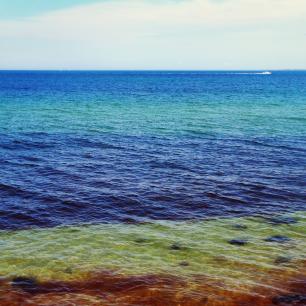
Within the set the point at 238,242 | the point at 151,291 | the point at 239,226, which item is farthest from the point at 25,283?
the point at 239,226

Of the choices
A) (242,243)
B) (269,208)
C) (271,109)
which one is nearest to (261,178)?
(269,208)

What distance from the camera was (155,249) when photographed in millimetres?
18297

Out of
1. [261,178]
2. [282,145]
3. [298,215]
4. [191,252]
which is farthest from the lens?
[282,145]

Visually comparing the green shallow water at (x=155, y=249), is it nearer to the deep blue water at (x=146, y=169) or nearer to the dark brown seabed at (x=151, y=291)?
the dark brown seabed at (x=151, y=291)

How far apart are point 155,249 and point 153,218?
387 centimetres

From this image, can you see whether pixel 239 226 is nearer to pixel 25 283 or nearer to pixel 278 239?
pixel 278 239

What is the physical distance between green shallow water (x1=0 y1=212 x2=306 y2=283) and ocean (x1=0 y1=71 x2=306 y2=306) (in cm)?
5

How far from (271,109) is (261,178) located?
1764 inches

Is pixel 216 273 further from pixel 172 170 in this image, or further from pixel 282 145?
pixel 282 145

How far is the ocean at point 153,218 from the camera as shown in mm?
15133

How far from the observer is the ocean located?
15.1 m

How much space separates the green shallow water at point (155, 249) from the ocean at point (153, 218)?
0.17 feet

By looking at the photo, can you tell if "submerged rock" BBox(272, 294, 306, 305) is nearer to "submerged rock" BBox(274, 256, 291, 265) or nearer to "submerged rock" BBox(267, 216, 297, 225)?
"submerged rock" BBox(274, 256, 291, 265)

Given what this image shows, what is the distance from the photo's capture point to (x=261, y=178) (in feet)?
95.5
